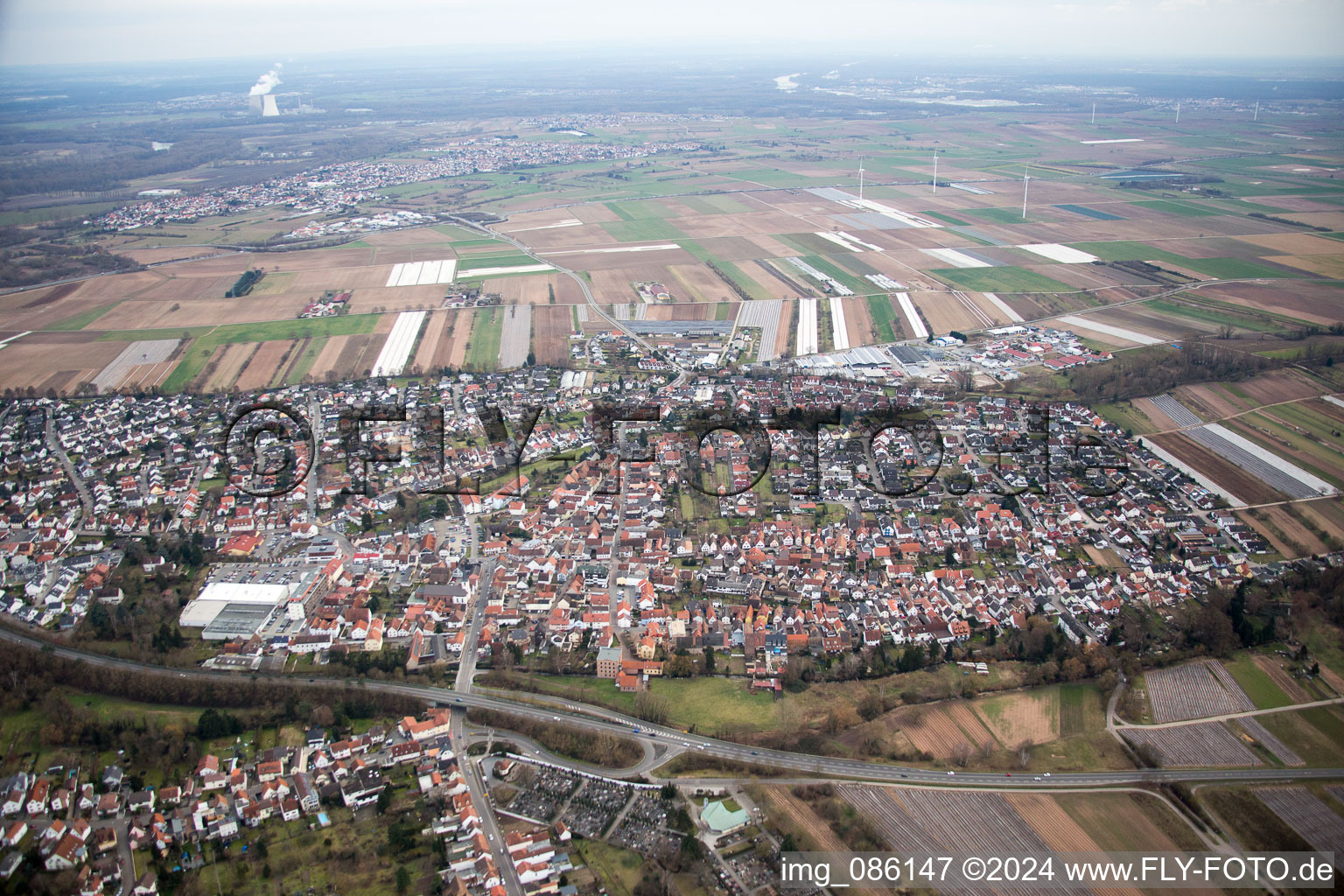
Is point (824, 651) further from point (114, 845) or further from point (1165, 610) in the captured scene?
point (114, 845)

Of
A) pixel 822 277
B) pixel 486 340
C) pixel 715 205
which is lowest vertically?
pixel 486 340

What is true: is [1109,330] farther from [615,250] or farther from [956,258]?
[615,250]

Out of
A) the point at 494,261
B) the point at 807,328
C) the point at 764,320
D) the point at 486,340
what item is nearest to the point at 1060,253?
the point at 807,328

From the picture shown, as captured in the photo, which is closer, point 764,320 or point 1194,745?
point 1194,745

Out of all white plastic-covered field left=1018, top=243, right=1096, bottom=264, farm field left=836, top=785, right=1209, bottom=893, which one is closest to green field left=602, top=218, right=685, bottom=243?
white plastic-covered field left=1018, top=243, right=1096, bottom=264

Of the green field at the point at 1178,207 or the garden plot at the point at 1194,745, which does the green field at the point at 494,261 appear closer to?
the garden plot at the point at 1194,745

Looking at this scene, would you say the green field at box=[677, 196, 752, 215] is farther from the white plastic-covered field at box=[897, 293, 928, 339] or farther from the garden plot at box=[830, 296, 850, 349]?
the white plastic-covered field at box=[897, 293, 928, 339]

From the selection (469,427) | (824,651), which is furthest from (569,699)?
(469,427)
